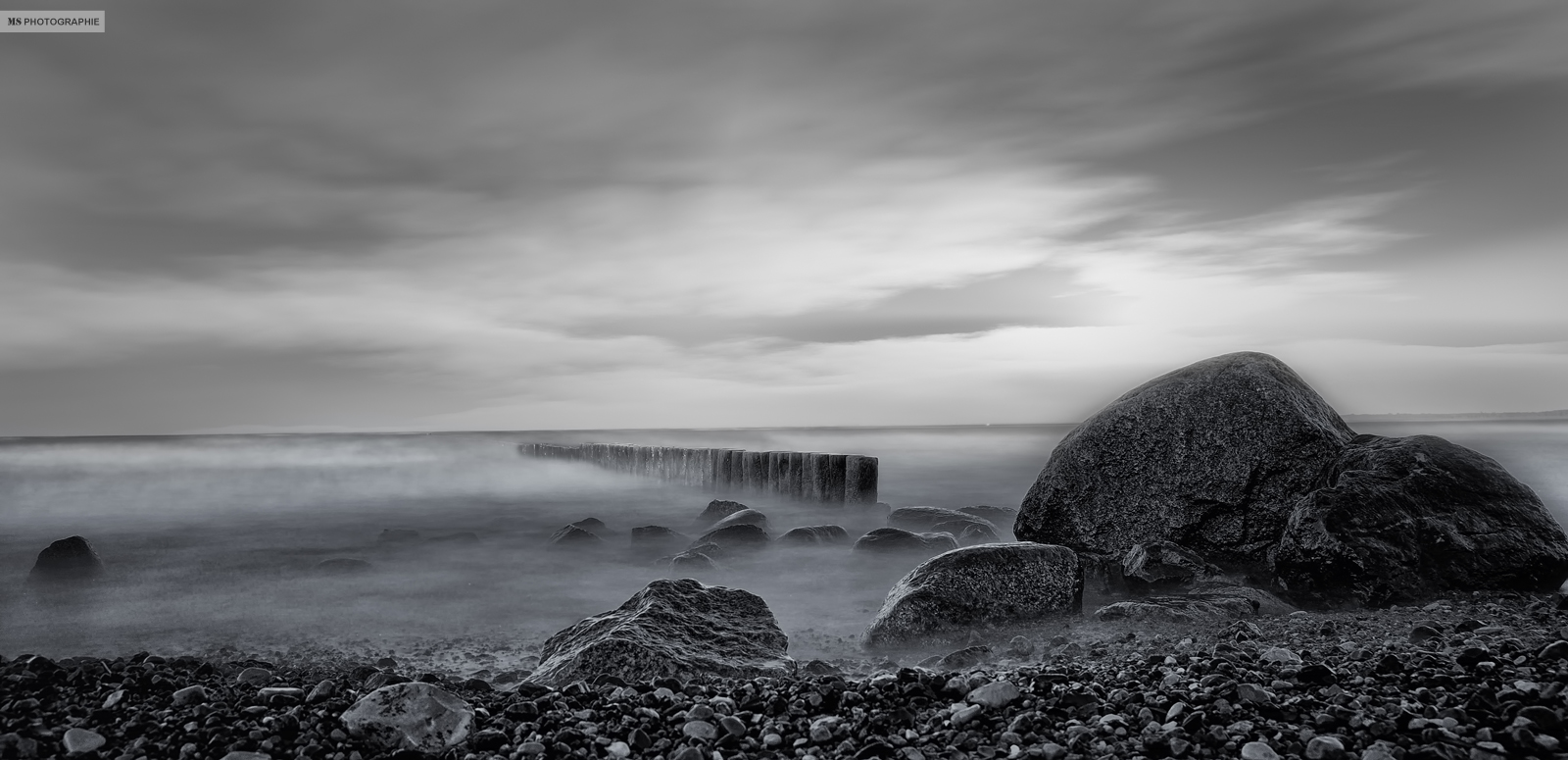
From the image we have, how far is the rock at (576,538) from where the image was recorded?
11.4 meters

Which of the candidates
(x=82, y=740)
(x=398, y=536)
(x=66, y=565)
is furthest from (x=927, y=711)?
(x=398, y=536)

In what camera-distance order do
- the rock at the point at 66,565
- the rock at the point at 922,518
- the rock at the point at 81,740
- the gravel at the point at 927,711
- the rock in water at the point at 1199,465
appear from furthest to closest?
the rock at the point at 922,518, the rock at the point at 66,565, the rock in water at the point at 1199,465, the rock at the point at 81,740, the gravel at the point at 927,711

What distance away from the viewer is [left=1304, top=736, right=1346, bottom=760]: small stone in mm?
2738

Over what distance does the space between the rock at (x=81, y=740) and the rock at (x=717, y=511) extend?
10.4 m

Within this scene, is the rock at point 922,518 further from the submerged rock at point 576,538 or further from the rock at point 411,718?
the rock at point 411,718

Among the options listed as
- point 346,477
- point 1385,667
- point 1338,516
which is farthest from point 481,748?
point 346,477

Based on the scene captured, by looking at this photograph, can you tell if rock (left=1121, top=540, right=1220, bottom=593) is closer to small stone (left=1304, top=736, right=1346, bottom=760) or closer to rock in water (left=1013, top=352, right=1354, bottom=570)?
rock in water (left=1013, top=352, right=1354, bottom=570)

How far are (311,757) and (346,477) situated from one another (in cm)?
2414

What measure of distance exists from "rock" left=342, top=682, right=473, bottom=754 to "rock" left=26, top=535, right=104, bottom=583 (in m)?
8.11

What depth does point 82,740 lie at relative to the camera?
3.20 meters

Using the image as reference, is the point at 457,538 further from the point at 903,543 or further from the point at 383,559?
the point at 903,543

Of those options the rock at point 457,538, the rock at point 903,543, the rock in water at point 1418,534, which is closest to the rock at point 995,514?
the rock at point 903,543

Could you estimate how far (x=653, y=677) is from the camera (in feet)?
14.3

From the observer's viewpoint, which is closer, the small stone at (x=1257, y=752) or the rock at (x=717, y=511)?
the small stone at (x=1257, y=752)
